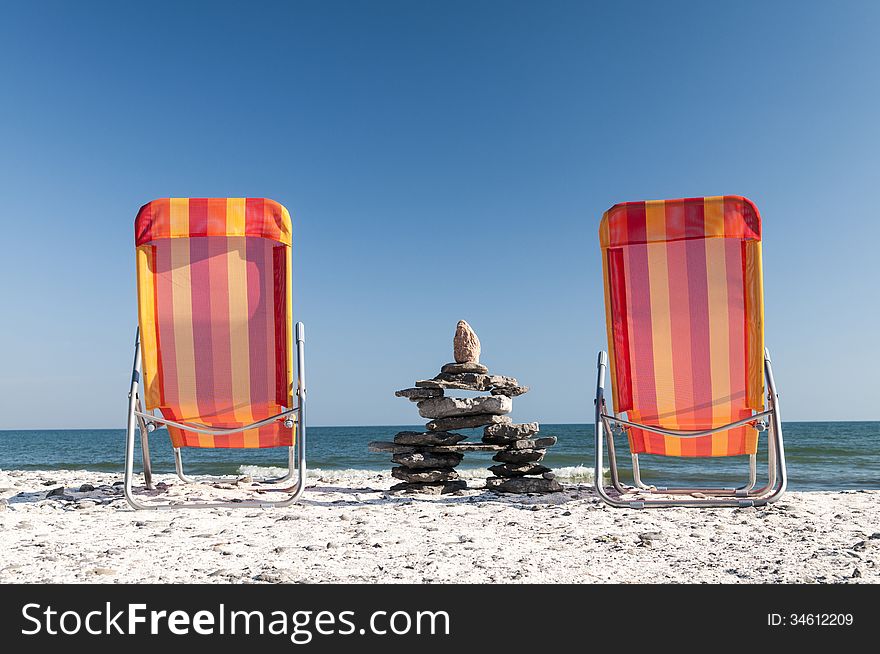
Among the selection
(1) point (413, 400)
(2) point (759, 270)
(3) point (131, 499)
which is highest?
Answer: (2) point (759, 270)

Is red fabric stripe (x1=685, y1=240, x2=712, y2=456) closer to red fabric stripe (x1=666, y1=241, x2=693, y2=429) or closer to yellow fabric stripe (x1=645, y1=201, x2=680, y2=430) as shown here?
red fabric stripe (x1=666, y1=241, x2=693, y2=429)

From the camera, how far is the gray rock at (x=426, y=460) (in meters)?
5.42

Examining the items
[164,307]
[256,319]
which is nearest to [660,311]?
[256,319]

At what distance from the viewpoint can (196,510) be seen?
13.6ft

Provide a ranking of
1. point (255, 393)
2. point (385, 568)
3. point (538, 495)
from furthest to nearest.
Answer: point (538, 495) < point (255, 393) < point (385, 568)

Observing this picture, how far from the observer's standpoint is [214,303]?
14.3 feet

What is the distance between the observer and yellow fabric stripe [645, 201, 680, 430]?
419 cm

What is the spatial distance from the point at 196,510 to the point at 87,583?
1.87 meters

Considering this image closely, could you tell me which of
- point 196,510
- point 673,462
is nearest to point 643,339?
point 196,510

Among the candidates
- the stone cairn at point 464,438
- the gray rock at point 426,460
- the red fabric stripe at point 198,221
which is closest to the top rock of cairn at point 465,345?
the stone cairn at point 464,438

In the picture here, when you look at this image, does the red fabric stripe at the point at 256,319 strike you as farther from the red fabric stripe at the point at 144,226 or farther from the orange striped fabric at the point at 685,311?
the orange striped fabric at the point at 685,311

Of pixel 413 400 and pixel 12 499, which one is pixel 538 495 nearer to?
pixel 413 400

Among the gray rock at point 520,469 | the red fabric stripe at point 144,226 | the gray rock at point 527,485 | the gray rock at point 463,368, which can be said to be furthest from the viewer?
the gray rock at point 463,368

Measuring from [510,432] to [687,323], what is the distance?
187cm
